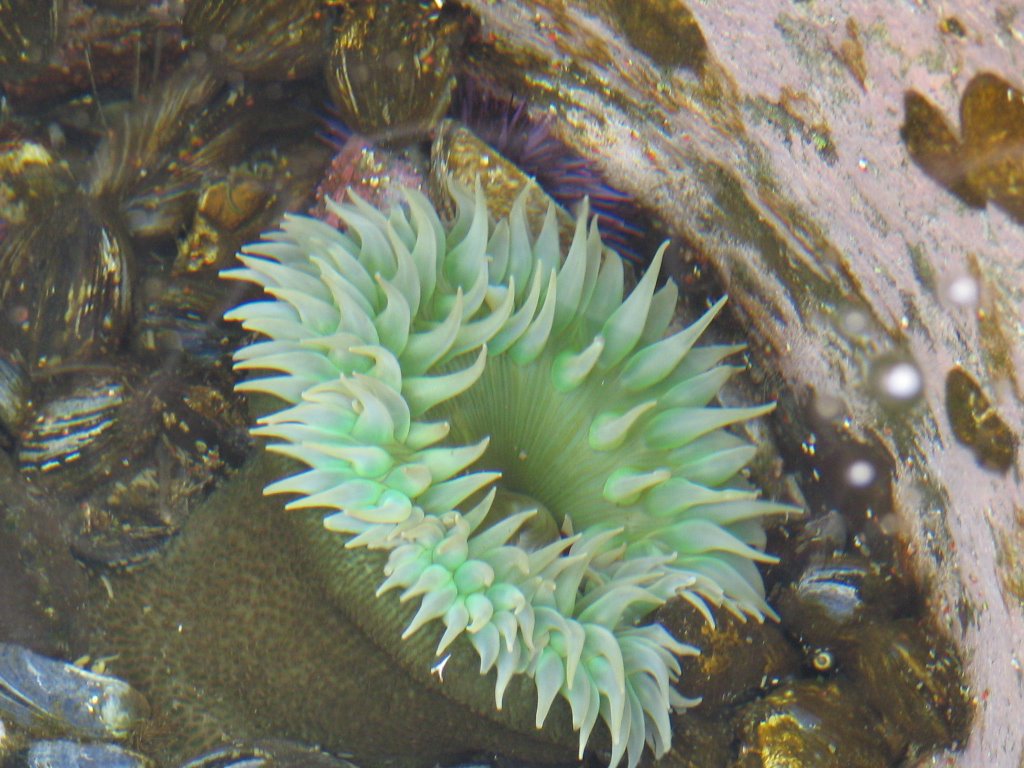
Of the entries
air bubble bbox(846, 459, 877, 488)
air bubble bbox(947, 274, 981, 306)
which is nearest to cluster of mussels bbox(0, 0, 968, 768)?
air bubble bbox(846, 459, 877, 488)

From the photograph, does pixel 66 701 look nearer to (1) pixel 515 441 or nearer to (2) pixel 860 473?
(1) pixel 515 441

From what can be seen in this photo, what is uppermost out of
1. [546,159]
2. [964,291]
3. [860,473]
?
[964,291]

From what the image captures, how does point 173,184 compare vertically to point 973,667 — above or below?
below

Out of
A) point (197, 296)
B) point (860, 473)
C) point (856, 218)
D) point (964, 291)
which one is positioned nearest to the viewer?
point (964, 291)

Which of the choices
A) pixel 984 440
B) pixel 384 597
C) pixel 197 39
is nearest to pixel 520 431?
pixel 384 597

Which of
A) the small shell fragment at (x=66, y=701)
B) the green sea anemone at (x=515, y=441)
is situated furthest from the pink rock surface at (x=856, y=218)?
the small shell fragment at (x=66, y=701)

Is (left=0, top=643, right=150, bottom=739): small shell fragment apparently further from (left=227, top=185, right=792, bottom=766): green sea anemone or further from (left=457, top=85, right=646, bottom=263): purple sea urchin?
(left=457, top=85, right=646, bottom=263): purple sea urchin

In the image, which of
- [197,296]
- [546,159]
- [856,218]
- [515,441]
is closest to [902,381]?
[856,218]

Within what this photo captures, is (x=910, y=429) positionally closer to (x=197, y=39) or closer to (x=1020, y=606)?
(x=1020, y=606)
